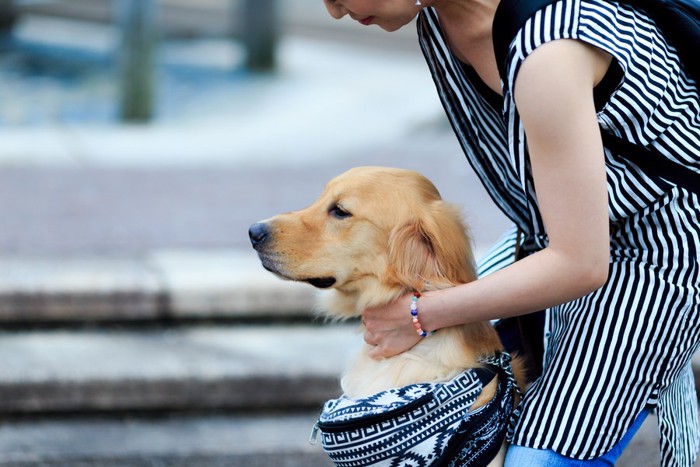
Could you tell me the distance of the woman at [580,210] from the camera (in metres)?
1.98

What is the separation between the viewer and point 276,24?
34.3 feet

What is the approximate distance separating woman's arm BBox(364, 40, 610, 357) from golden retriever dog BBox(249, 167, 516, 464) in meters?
0.22

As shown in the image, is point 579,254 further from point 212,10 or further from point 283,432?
point 212,10

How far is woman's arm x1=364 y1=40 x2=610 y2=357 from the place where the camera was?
76.5 inches

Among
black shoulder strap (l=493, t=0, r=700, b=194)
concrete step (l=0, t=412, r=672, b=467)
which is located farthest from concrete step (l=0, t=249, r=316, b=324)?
black shoulder strap (l=493, t=0, r=700, b=194)

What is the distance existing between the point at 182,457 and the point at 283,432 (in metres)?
0.45

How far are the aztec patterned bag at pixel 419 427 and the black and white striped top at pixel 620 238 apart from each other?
0.32 feet

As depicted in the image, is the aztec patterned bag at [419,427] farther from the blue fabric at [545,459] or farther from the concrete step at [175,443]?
the concrete step at [175,443]

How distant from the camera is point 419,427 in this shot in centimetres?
227

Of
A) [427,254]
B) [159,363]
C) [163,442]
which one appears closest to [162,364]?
[159,363]

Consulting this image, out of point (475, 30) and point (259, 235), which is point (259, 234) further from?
point (475, 30)

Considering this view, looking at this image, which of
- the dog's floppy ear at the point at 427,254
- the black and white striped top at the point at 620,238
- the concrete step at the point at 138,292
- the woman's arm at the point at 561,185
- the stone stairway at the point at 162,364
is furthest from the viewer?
the concrete step at the point at 138,292

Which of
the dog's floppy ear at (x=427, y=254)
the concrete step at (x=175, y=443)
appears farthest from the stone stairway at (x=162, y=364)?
the dog's floppy ear at (x=427, y=254)

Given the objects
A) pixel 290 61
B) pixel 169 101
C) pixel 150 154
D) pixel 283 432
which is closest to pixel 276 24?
pixel 290 61
